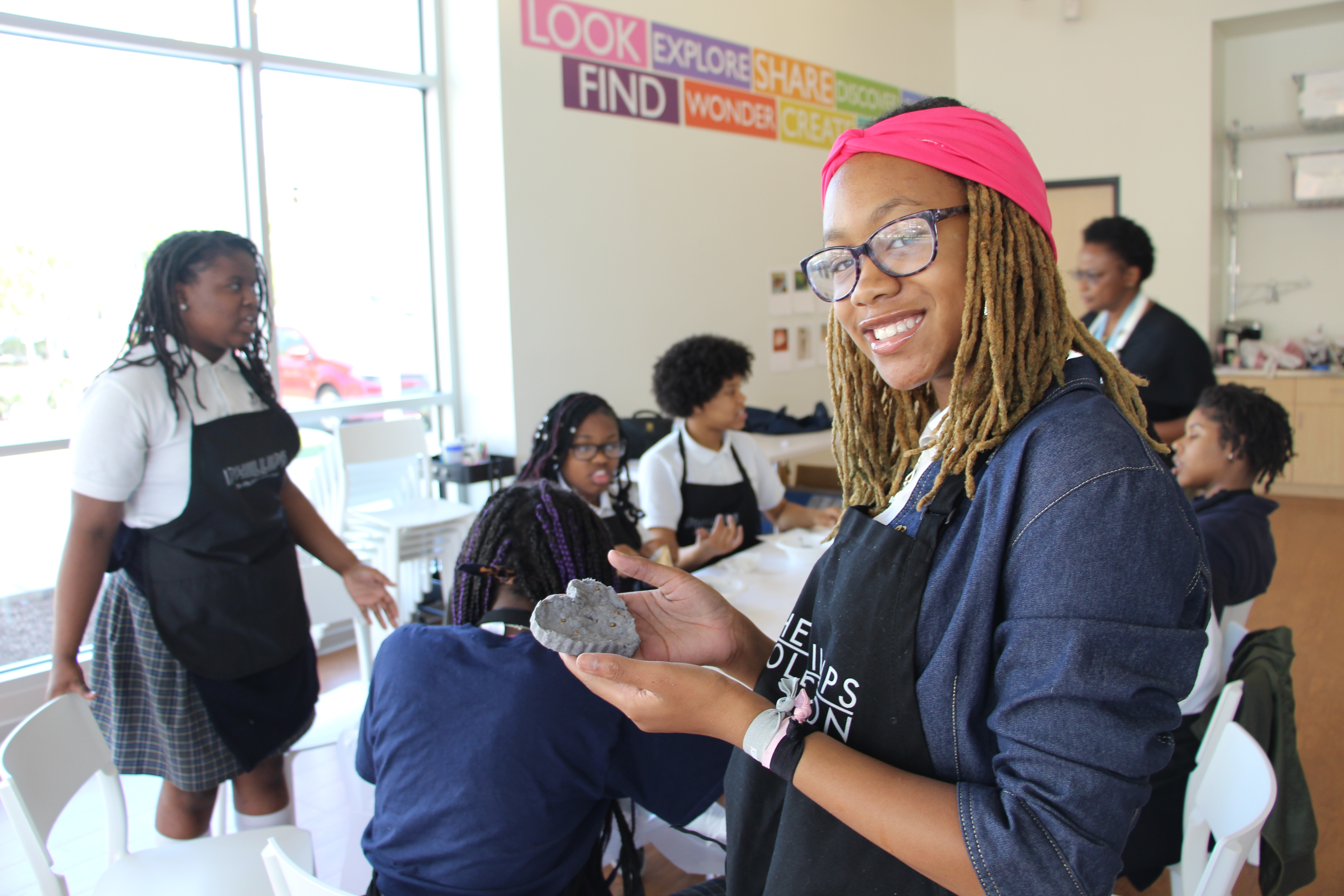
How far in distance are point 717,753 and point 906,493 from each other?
71 cm

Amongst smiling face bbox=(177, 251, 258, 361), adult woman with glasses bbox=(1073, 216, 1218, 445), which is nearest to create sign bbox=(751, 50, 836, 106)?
adult woman with glasses bbox=(1073, 216, 1218, 445)

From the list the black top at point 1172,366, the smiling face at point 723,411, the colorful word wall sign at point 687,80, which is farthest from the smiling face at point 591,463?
the colorful word wall sign at point 687,80

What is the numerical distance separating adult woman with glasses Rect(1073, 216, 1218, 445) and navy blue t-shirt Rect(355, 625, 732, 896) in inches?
90.4

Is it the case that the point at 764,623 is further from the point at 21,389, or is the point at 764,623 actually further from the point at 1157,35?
the point at 1157,35

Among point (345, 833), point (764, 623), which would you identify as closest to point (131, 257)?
point (345, 833)

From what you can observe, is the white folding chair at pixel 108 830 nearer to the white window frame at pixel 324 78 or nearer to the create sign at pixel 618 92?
the white window frame at pixel 324 78

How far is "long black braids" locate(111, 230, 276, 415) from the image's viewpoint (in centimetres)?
193

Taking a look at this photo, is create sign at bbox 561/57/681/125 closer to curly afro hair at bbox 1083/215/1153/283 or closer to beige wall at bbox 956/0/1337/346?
curly afro hair at bbox 1083/215/1153/283

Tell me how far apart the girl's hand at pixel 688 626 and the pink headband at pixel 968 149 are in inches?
19.9

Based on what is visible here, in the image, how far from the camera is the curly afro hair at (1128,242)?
10.8 ft

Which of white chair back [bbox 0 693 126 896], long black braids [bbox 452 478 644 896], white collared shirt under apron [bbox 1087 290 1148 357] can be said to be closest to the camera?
white chair back [bbox 0 693 126 896]

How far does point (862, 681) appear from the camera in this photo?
82 centimetres

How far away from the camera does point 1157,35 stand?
6773 millimetres

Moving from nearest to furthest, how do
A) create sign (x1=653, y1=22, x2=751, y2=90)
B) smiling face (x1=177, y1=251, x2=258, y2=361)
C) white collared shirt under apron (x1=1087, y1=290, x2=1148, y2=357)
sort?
smiling face (x1=177, y1=251, x2=258, y2=361) < white collared shirt under apron (x1=1087, y1=290, x2=1148, y2=357) < create sign (x1=653, y1=22, x2=751, y2=90)
